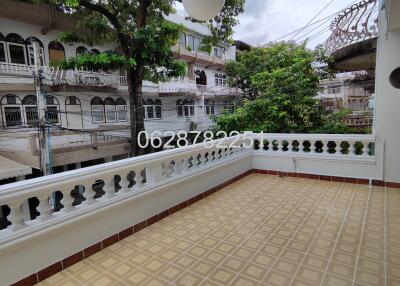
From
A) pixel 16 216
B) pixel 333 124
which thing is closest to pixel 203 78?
pixel 333 124

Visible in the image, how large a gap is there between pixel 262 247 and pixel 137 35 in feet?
17.4

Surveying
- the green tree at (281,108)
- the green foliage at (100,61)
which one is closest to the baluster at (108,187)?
the green tree at (281,108)

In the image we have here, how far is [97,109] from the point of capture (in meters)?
9.67

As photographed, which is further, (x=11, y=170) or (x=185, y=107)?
(x=185, y=107)

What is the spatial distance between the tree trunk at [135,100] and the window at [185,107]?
579 cm

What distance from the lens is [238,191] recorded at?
137 inches

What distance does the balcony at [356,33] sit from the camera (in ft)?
13.7

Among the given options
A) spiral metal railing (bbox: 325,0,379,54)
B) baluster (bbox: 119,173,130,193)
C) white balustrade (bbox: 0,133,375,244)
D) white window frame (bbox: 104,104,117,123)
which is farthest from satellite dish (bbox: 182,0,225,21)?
white window frame (bbox: 104,104,117,123)

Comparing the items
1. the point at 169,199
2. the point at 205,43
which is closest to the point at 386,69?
the point at 169,199

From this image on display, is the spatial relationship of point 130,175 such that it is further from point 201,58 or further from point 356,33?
point 201,58

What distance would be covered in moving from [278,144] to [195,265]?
2.94 m

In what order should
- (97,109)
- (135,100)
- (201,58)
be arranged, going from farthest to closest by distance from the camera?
(201,58) < (97,109) < (135,100)

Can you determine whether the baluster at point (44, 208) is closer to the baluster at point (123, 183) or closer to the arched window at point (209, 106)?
the baluster at point (123, 183)

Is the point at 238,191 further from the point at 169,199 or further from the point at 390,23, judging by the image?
the point at 390,23
